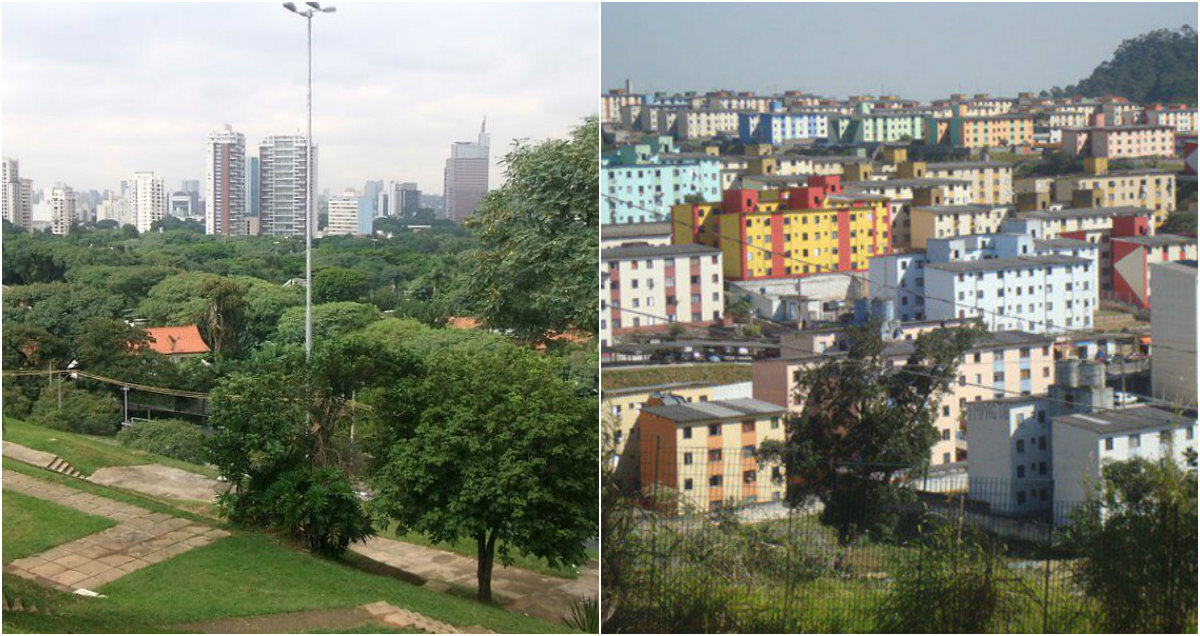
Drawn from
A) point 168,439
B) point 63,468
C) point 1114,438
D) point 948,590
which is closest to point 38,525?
point 63,468

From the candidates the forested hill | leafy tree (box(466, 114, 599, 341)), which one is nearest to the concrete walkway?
leafy tree (box(466, 114, 599, 341))

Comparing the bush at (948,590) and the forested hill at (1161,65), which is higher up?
the forested hill at (1161,65)

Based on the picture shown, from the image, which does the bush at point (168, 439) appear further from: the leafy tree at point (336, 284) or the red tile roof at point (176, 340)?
the leafy tree at point (336, 284)

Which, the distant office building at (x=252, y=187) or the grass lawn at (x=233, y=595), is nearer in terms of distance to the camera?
the grass lawn at (x=233, y=595)

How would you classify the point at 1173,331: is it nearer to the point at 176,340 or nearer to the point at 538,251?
the point at 538,251

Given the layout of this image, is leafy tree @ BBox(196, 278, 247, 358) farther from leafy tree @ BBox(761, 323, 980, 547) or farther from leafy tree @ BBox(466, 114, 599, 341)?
leafy tree @ BBox(761, 323, 980, 547)

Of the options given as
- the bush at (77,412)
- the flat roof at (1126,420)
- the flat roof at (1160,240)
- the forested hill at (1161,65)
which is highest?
the forested hill at (1161,65)

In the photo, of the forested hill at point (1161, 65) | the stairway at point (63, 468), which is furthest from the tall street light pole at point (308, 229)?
the forested hill at point (1161, 65)

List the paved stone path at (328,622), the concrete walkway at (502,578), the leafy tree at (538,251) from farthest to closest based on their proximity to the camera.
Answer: the leafy tree at (538,251), the concrete walkway at (502,578), the paved stone path at (328,622)

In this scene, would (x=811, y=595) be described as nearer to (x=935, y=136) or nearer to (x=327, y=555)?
(x=935, y=136)
